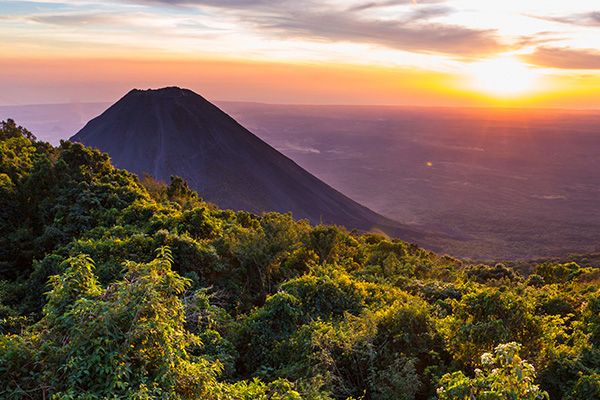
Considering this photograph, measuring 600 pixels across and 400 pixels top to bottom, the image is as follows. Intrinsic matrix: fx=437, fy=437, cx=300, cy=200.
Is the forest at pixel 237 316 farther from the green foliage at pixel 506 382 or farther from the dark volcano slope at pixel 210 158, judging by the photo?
the dark volcano slope at pixel 210 158

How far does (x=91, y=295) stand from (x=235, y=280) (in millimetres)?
13372

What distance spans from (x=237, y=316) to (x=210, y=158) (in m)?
110

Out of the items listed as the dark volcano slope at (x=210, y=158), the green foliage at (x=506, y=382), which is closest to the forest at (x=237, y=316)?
the green foliage at (x=506, y=382)

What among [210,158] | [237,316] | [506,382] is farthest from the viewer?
[210,158]

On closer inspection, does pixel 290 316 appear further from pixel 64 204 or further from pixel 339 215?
pixel 339 215

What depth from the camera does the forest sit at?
19.1ft

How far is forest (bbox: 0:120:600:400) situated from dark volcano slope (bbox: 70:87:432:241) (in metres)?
74.3

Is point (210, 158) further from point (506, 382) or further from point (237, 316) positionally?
point (506, 382)

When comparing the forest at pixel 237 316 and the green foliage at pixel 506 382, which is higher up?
the green foliage at pixel 506 382

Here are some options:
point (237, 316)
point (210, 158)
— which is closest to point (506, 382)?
point (237, 316)

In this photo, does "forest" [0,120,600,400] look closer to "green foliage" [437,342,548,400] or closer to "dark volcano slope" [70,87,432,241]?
"green foliage" [437,342,548,400]

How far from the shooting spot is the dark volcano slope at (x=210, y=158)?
109m

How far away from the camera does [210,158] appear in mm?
122062

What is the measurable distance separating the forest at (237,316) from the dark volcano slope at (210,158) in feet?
244
